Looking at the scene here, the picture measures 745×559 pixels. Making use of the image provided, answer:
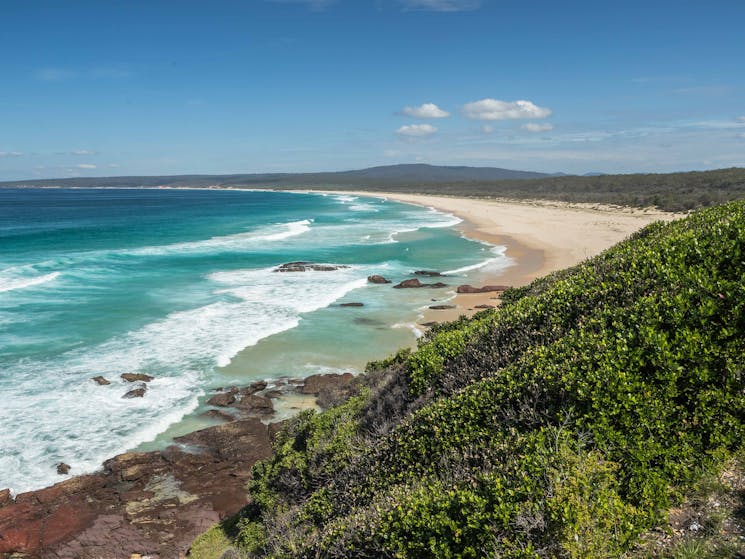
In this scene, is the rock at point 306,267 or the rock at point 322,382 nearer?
the rock at point 322,382

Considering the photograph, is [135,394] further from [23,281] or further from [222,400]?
[23,281]

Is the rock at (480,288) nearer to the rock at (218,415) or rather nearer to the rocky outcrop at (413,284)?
the rocky outcrop at (413,284)

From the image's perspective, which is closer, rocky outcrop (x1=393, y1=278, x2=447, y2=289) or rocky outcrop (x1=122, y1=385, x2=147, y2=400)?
rocky outcrop (x1=122, y1=385, x2=147, y2=400)

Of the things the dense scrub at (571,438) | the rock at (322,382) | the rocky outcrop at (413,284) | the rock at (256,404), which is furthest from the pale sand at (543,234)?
the dense scrub at (571,438)

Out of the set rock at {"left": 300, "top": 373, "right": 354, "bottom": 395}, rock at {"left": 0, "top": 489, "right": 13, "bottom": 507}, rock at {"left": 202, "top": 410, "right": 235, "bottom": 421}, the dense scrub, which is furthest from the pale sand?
rock at {"left": 0, "top": 489, "right": 13, "bottom": 507}

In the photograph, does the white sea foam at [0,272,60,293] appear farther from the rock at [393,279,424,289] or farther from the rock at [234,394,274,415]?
the rock at [234,394,274,415]

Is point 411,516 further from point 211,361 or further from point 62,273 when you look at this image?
point 62,273
